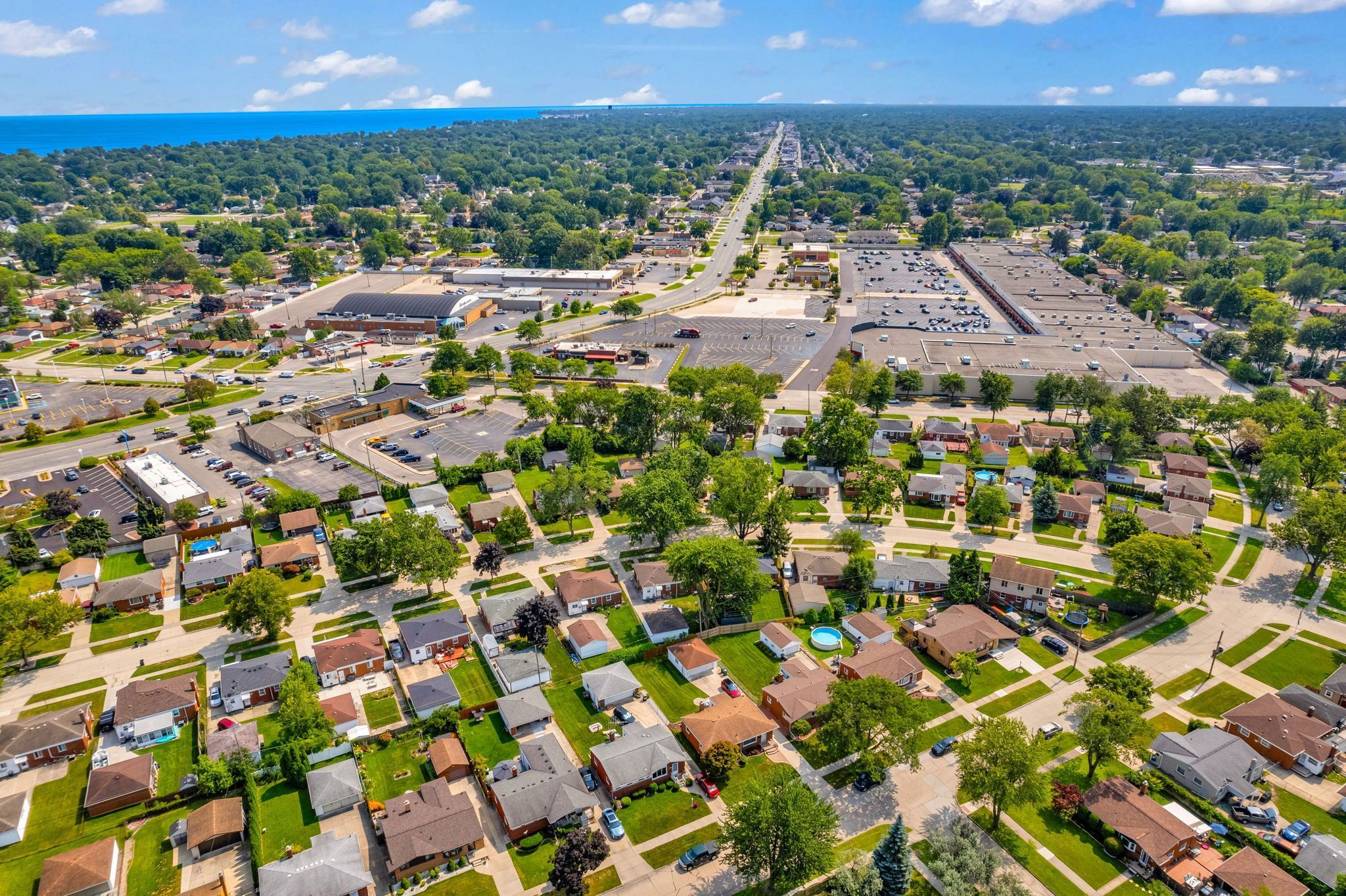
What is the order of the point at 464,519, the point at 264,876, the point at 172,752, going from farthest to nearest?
the point at 464,519 → the point at 172,752 → the point at 264,876

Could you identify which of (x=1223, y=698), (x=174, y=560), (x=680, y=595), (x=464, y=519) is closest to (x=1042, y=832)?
(x=1223, y=698)

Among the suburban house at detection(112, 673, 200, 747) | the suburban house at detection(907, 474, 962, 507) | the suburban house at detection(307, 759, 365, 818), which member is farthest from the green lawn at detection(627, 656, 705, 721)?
the suburban house at detection(907, 474, 962, 507)

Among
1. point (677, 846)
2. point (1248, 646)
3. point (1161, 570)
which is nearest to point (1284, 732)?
point (1248, 646)

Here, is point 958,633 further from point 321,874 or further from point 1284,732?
point 321,874

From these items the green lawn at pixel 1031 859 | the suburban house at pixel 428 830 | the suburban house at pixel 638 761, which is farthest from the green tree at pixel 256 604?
the green lawn at pixel 1031 859

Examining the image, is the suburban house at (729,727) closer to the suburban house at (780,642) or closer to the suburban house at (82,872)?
the suburban house at (780,642)

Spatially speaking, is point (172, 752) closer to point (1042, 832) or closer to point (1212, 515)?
point (1042, 832)
